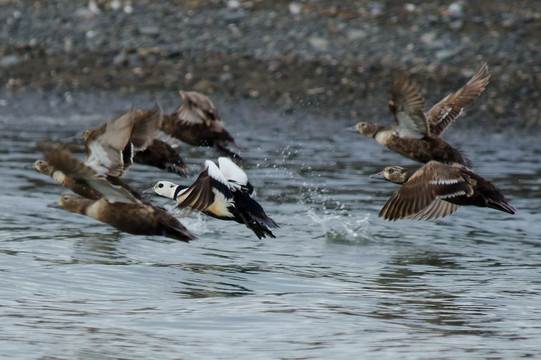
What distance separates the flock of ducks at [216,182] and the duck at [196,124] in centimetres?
78

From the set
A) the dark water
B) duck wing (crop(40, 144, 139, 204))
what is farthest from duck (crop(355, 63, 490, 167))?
duck wing (crop(40, 144, 139, 204))

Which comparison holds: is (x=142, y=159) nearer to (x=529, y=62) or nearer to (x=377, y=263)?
(x=377, y=263)

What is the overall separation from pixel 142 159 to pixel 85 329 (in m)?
3.73

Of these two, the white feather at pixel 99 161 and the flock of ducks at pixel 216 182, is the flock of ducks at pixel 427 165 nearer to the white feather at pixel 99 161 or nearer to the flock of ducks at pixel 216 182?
the flock of ducks at pixel 216 182

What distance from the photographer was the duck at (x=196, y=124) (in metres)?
9.98

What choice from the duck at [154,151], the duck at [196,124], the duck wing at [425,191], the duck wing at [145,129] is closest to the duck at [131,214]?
the duck wing at [145,129]

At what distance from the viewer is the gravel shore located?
15.7 metres

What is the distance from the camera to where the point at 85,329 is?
5.62 m

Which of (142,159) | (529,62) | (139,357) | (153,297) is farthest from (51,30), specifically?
(139,357)

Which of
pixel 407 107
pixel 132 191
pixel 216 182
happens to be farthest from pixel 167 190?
pixel 407 107

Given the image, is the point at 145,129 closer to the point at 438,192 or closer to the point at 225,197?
the point at 225,197

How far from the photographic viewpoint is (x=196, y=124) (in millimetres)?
10031

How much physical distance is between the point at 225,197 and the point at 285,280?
86 cm

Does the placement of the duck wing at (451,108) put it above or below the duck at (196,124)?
above
